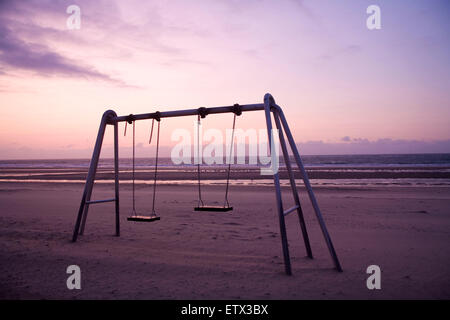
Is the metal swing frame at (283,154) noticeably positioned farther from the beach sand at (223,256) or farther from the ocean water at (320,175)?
the ocean water at (320,175)

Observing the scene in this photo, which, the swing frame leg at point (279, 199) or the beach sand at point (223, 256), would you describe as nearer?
the beach sand at point (223, 256)

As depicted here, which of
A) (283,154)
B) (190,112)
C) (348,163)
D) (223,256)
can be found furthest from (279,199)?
(348,163)

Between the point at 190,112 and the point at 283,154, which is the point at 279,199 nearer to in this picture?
the point at 283,154

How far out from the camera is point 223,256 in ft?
16.9

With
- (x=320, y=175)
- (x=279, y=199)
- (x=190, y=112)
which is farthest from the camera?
(x=320, y=175)

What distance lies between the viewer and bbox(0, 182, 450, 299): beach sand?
3.84 m

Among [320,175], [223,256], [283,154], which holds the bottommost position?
[223,256]

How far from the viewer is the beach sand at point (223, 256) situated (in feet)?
12.6

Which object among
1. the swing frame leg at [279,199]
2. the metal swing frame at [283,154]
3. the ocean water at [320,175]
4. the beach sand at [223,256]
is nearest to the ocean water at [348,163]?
the ocean water at [320,175]

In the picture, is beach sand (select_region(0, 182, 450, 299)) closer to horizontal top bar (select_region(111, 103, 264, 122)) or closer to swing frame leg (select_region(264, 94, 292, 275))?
swing frame leg (select_region(264, 94, 292, 275))

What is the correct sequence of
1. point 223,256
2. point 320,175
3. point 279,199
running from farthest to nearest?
point 320,175 → point 223,256 → point 279,199

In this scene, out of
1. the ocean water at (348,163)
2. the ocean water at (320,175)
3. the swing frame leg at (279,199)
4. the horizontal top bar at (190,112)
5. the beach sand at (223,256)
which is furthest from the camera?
the ocean water at (348,163)
